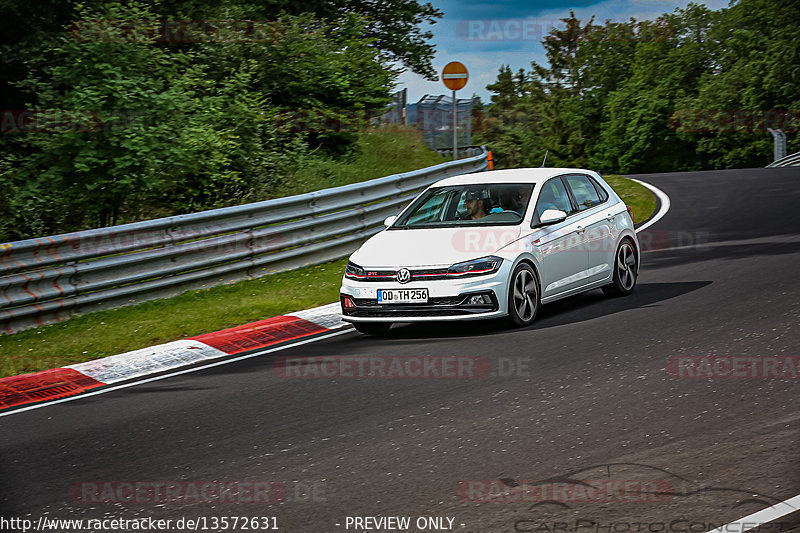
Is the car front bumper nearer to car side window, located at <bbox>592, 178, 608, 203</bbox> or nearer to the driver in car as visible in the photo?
the driver in car

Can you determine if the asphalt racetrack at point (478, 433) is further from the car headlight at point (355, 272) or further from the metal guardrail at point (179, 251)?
the metal guardrail at point (179, 251)

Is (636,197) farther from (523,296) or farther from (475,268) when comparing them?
(475,268)

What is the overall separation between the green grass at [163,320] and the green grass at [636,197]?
25.4 feet

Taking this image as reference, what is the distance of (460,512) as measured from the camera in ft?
15.8

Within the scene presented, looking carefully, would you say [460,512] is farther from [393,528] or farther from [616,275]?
[616,275]

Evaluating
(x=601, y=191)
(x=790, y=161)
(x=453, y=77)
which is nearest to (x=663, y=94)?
(x=790, y=161)

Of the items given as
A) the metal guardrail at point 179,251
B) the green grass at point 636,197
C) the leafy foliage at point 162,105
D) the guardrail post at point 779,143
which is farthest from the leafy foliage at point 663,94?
the metal guardrail at point 179,251

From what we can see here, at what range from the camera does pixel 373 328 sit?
9.88m

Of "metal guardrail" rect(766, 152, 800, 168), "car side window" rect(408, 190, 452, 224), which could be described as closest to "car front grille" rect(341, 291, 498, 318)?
"car side window" rect(408, 190, 452, 224)

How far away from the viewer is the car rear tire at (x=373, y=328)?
383 inches

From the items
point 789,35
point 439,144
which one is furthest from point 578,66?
point 439,144

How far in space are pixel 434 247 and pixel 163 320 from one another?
3346 mm

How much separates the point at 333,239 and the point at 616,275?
4855 mm

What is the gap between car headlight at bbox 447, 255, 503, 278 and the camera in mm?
9258
